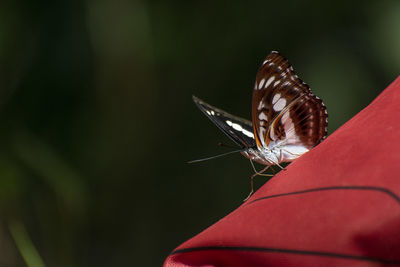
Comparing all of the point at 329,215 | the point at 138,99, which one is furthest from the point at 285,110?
the point at 138,99

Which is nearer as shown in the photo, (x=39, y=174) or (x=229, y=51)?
(x=39, y=174)

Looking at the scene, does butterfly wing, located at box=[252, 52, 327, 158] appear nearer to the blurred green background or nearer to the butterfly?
the butterfly

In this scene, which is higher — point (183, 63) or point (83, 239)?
point (183, 63)

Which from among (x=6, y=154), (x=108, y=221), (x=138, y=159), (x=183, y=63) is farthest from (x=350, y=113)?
(x=6, y=154)

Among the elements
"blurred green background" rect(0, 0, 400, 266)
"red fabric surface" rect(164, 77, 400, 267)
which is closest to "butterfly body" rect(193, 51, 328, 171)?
"red fabric surface" rect(164, 77, 400, 267)

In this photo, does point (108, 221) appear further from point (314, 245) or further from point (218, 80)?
point (314, 245)

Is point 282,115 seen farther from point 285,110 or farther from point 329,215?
point 329,215

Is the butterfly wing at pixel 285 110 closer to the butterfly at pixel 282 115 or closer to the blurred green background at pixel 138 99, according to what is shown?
the butterfly at pixel 282 115
